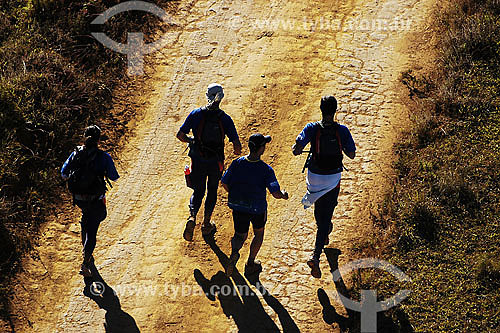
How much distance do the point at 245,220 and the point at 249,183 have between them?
600 mm

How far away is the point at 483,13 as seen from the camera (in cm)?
1231

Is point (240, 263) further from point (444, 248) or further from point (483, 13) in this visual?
point (483, 13)

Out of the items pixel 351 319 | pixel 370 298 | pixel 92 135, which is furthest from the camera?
pixel 370 298

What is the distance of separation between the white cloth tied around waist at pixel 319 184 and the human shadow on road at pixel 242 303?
162cm

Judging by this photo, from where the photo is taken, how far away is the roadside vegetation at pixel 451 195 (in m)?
7.90

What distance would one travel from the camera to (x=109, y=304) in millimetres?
8281

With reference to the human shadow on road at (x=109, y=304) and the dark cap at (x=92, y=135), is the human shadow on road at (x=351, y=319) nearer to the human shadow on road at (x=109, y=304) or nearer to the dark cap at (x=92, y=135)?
the human shadow on road at (x=109, y=304)

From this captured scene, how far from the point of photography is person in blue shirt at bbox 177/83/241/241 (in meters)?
7.89

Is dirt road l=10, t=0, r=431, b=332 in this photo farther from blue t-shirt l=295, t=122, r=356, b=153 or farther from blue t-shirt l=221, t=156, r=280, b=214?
blue t-shirt l=295, t=122, r=356, b=153

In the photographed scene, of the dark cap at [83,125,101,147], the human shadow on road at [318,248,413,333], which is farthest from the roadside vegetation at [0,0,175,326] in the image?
the human shadow on road at [318,248,413,333]

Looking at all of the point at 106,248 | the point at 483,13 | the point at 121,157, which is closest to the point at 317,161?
the point at 106,248

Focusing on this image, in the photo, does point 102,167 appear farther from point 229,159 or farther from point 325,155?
point 229,159

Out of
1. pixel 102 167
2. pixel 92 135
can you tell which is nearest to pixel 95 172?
pixel 102 167

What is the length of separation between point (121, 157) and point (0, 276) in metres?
3.17
